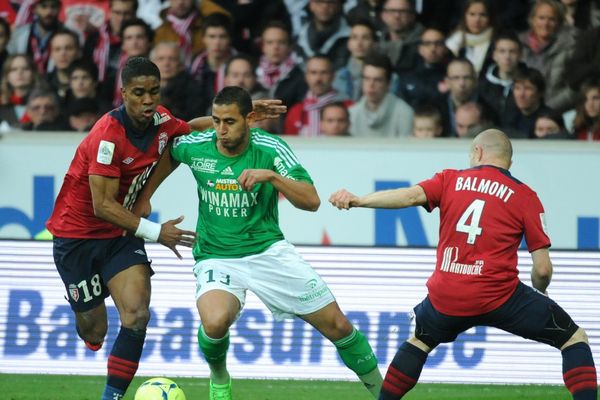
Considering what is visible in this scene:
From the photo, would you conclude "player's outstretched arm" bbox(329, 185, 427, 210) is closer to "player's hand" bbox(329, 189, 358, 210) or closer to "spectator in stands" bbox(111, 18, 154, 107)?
"player's hand" bbox(329, 189, 358, 210)

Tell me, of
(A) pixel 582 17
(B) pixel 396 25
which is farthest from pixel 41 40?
(A) pixel 582 17

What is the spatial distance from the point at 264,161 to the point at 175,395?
5.14ft

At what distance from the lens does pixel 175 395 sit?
24.6ft

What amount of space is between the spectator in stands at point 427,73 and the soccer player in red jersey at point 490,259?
4813 mm

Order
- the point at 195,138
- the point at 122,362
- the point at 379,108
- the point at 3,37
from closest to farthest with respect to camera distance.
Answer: the point at 122,362
the point at 195,138
the point at 379,108
the point at 3,37

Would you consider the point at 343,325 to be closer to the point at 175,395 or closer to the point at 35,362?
the point at 175,395

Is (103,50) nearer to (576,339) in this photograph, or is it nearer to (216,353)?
(216,353)

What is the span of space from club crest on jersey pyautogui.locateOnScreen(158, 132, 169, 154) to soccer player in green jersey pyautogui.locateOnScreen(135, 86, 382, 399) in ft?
0.51

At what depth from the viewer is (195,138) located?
25.8 ft

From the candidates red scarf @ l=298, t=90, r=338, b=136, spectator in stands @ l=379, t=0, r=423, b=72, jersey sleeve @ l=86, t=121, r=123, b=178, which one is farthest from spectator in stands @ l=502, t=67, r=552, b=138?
jersey sleeve @ l=86, t=121, r=123, b=178

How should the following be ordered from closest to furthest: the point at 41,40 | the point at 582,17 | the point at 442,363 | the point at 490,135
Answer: the point at 490,135
the point at 442,363
the point at 582,17
the point at 41,40

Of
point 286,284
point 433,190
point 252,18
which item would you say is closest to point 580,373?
point 433,190

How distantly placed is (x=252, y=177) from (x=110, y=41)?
20.0 feet

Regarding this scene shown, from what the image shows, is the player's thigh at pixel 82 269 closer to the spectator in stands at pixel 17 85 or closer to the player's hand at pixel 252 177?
the player's hand at pixel 252 177
